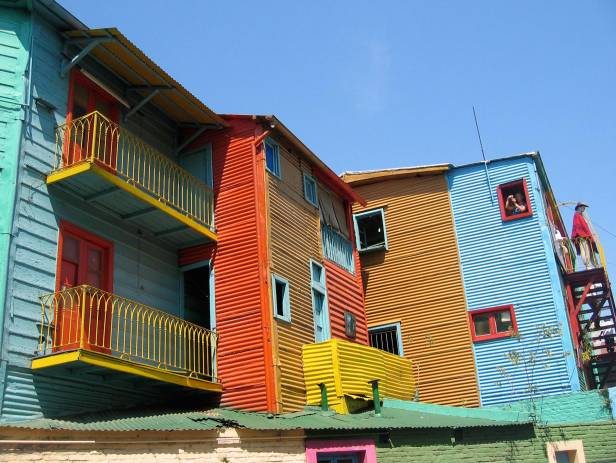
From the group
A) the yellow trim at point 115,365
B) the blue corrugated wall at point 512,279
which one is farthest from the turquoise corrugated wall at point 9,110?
the blue corrugated wall at point 512,279

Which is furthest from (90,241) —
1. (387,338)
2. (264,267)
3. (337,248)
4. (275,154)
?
(387,338)

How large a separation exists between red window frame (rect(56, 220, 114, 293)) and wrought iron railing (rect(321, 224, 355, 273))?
681 centimetres

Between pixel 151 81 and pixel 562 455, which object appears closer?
pixel 151 81

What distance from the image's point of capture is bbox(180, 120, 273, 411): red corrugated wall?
49.9ft

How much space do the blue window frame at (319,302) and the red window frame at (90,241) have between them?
5.53 meters

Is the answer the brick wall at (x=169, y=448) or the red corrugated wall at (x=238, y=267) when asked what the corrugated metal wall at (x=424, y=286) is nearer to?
the red corrugated wall at (x=238, y=267)

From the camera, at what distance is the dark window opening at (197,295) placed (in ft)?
57.0

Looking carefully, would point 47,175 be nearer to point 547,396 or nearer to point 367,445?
point 367,445

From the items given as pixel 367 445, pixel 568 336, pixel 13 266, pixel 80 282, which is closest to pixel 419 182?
pixel 568 336

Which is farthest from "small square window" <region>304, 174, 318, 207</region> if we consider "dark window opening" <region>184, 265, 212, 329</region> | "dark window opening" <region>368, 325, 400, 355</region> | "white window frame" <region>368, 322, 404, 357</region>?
"dark window opening" <region>368, 325, 400, 355</region>

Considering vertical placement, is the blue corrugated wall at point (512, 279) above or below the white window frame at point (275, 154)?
below

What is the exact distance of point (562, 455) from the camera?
58.4ft

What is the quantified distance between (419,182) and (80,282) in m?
13.8

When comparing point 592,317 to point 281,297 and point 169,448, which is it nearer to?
point 281,297
